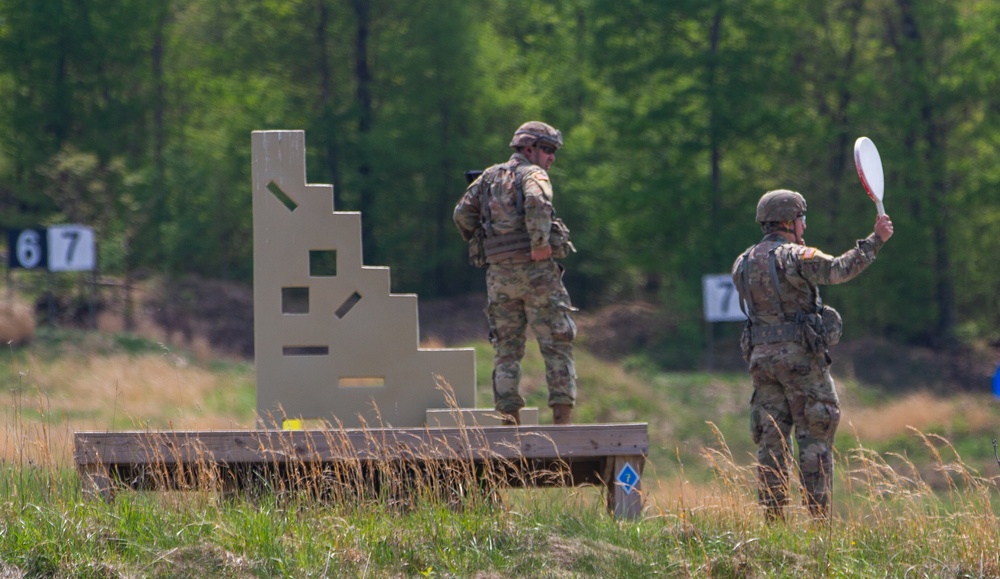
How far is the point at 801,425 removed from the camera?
7840 mm

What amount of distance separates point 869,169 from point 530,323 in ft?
7.99

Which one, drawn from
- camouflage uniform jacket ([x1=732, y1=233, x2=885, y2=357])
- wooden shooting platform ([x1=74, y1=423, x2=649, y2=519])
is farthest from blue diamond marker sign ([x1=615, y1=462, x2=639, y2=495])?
camouflage uniform jacket ([x1=732, y1=233, x2=885, y2=357])

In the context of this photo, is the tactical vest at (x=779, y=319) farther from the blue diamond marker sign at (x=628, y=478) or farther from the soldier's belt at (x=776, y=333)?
the blue diamond marker sign at (x=628, y=478)

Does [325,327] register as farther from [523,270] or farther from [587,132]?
[587,132]

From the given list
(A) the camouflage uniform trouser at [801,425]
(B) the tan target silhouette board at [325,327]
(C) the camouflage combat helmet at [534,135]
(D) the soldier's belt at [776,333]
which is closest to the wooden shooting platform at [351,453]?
(A) the camouflage uniform trouser at [801,425]

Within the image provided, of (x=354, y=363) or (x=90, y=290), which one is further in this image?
(x=90, y=290)

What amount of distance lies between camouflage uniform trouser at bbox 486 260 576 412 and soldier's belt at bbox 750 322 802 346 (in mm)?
1359

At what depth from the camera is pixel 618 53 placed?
2828cm

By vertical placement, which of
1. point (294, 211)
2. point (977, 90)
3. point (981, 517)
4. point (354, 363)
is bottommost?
point (981, 517)

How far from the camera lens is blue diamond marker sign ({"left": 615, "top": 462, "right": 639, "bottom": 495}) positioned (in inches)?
308

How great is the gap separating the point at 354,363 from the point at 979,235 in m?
23.9

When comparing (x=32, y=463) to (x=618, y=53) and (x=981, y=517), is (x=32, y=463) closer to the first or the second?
(x=981, y=517)

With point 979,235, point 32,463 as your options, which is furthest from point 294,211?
point 979,235

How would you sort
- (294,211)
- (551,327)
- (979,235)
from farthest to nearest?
1. (979,235)
2. (294,211)
3. (551,327)
